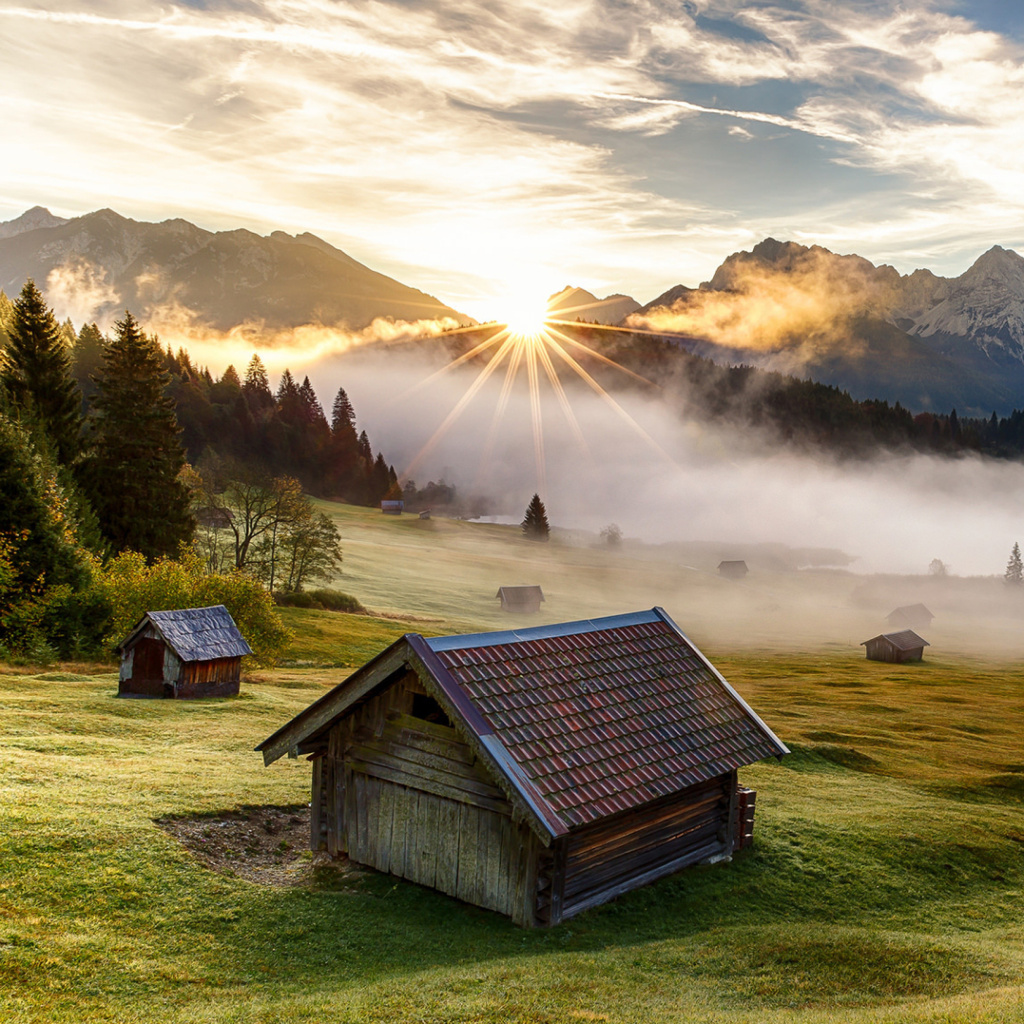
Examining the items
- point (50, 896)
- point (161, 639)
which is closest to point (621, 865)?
point (50, 896)

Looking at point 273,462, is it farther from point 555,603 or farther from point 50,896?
point 50,896

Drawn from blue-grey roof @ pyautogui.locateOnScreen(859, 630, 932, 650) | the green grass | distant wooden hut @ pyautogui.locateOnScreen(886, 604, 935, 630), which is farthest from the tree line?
distant wooden hut @ pyautogui.locateOnScreen(886, 604, 935, 630)

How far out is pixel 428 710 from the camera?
54.4 ft

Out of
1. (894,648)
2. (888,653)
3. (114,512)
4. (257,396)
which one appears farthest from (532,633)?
(257,396)

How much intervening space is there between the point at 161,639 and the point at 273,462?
5629 inches

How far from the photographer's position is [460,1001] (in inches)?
443

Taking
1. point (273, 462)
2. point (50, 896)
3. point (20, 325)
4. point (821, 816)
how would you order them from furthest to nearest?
point (273, 462), point (20, 325), point (821, 816), point (50, 896)

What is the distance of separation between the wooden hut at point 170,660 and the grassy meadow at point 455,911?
4.44 feet

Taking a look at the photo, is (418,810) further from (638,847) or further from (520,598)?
(520,598)

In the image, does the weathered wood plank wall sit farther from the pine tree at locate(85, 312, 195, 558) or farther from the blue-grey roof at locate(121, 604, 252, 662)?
the pine tree at locate(85, 312, 195, 558)

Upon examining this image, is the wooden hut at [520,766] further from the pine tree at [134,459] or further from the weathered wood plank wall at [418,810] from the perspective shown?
the pine tree at [134,459]

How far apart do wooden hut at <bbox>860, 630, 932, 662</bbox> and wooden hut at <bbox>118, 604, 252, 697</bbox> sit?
73.3 m

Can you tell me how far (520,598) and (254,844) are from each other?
275 ft

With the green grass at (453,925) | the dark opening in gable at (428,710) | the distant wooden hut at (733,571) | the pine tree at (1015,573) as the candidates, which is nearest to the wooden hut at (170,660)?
the green grass at (453,925)
